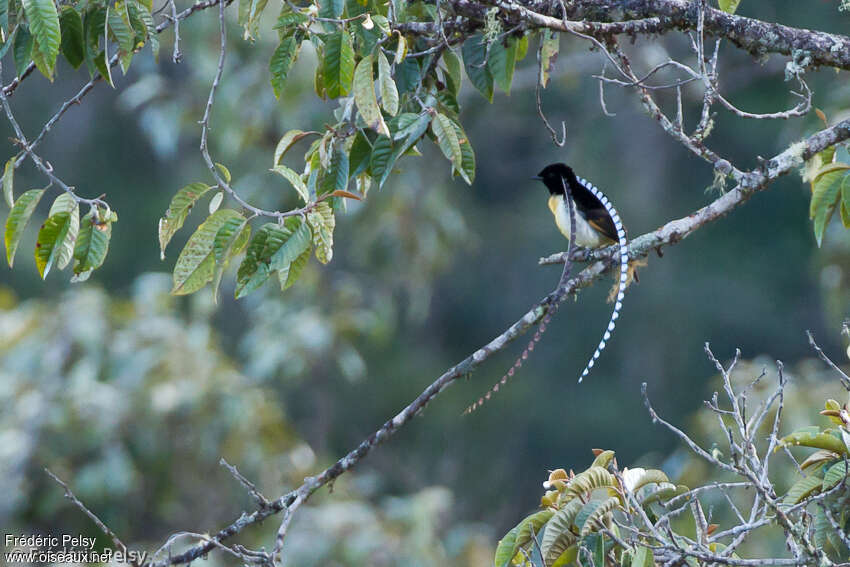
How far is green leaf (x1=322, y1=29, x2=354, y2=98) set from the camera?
3.14m

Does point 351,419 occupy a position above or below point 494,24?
below

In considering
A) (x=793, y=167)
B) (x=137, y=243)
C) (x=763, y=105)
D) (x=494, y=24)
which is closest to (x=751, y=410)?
(x=793, y=167)

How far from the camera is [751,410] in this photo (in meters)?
7.18

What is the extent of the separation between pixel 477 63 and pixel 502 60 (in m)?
0.14

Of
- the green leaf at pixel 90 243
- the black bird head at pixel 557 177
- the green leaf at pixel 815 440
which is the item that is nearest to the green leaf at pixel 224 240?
the green leaf at pixel 90 243

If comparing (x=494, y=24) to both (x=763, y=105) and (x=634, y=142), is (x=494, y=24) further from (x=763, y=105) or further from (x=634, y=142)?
(x=634, y=142)

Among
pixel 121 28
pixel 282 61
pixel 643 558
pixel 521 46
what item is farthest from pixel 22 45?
pixel 643 558

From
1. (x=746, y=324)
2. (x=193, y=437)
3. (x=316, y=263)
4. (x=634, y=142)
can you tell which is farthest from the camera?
(x=634, y=142)

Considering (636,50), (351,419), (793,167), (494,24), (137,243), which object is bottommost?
(351,419)

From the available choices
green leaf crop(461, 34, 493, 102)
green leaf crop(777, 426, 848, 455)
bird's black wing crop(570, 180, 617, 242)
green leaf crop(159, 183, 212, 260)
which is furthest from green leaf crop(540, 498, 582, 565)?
bird's black wing crop(570, 180, 617, 242)

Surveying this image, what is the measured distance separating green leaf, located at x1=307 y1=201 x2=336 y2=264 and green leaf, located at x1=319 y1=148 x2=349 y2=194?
17.8 inches

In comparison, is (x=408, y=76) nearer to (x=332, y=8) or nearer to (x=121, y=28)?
(x=332, y=8)

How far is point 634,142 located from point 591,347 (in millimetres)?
3645

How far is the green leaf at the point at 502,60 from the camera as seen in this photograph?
373 centimetres
